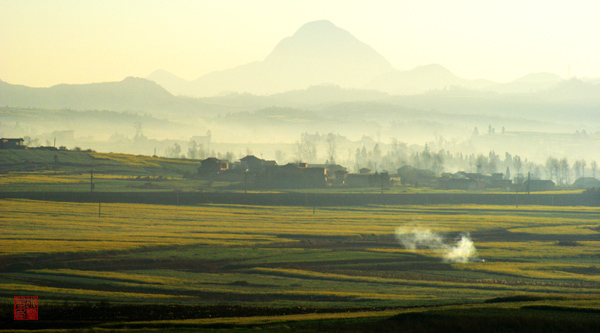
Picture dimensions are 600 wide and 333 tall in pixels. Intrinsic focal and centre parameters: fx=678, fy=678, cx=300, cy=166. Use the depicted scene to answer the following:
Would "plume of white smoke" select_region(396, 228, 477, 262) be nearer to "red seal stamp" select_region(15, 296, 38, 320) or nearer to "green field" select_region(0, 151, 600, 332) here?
"green field" select_region(0, 151, 600, 332)

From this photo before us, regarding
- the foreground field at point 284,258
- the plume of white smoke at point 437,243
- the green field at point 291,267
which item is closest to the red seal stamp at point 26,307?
the green field at point 291,267

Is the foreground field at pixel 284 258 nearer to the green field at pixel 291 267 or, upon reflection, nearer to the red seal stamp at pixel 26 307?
the green field at pixel 291 267

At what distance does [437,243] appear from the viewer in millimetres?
95750

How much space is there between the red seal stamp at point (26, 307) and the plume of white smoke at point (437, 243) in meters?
48.2

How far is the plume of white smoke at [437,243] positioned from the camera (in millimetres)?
83562

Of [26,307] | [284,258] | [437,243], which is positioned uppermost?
[437,243]

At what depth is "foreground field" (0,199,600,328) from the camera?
5816 centimetres

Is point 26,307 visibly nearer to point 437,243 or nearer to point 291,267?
point 291,267

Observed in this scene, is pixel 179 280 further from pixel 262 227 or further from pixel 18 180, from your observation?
pixel 18 180

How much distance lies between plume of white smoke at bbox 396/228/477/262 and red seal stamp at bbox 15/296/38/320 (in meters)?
48.2

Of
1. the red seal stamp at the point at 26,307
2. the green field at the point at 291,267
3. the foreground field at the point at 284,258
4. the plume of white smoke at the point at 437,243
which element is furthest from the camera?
the plume of white smoke at the point at 437,243

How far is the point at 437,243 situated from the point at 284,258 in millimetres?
27602

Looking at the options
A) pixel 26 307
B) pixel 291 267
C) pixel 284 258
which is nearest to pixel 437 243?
pixel 284 258

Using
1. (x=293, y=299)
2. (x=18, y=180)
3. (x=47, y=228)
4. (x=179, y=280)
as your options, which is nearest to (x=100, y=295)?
(x=179, y=280)
